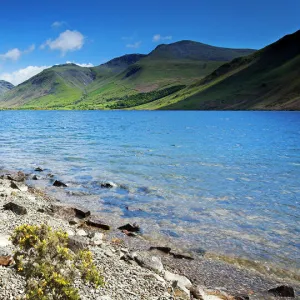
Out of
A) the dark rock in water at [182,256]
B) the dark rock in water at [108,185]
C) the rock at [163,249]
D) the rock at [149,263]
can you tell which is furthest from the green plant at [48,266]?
the dark rock in water at [108,185]

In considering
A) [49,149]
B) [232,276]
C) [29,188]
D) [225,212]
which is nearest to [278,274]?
[232,276]

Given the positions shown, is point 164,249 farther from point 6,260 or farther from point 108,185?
point 108,185

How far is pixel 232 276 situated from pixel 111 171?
72.0 feet

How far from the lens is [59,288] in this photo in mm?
8516

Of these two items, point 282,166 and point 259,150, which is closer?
point 282,166

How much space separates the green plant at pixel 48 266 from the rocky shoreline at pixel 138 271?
296 mm

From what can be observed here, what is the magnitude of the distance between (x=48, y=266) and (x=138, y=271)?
3.33m

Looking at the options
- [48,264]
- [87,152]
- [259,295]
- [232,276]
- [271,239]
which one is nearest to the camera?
[48,264]

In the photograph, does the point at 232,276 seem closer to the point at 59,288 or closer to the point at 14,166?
the point at 59,288

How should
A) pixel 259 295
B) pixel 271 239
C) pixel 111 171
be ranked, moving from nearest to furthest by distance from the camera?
pixel 259 295 → pixel 271 239 → pixel 111 171

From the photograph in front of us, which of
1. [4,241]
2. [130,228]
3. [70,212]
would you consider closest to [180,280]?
[4,241]

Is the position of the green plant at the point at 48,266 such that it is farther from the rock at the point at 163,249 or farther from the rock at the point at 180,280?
the rock at the point at 163,249

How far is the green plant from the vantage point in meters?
8.38

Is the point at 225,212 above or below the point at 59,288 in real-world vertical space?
below
